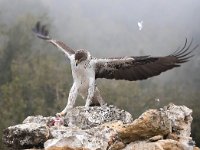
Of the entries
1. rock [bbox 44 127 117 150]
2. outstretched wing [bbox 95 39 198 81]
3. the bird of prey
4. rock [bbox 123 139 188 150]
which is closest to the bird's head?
the bird of prey

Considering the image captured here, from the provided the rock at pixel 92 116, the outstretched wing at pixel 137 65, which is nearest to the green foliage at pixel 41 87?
the outstretched wing at pixel 137 65

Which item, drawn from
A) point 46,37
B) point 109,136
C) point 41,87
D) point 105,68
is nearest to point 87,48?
point 41,87

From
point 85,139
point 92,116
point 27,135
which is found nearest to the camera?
point 85,139

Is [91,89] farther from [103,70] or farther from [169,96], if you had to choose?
[169,96]

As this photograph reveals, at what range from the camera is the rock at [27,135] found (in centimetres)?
928

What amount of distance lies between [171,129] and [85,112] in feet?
5.44

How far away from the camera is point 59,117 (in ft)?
35.2

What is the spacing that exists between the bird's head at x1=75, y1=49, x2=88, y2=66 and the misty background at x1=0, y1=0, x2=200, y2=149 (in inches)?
1073

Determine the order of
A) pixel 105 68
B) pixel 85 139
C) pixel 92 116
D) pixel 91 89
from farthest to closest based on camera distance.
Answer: pixel 105 68 < pixel 91 89 < pixel 92 116 < pixel 85 139

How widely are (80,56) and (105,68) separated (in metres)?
0.73

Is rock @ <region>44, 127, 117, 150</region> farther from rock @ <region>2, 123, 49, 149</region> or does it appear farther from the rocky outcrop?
rock @ <region>2, 123, 49, 149</region>

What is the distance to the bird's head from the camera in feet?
35.3

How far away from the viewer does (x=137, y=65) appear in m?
11.3

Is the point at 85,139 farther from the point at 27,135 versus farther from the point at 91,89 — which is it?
the point at 91,89
